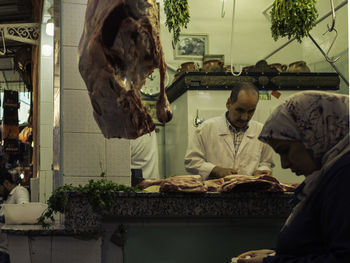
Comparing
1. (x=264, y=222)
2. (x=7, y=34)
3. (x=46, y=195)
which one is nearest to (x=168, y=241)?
(x=264, y=222)

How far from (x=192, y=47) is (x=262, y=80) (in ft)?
6.90

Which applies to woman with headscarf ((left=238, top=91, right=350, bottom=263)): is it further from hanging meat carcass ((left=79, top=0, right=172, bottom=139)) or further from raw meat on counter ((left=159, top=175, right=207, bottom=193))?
raw meat on counter ((left=159, top=175, right=207, bottom=193))

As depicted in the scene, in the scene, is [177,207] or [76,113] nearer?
[177,207]

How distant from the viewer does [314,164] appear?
1.88m

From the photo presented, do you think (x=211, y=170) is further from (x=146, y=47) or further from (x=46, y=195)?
(x=46, y=195)

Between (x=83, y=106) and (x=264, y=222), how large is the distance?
156 centimetres

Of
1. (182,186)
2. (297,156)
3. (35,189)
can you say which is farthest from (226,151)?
(35,189)

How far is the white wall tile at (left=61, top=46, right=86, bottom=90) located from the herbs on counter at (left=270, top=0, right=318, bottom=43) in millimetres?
2053

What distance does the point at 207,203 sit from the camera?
311cm

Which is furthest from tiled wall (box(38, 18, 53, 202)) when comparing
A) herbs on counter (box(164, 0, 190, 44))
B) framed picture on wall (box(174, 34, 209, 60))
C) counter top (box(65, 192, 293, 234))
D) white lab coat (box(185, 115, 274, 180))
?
counter top (box(65, 192, 293, 234))

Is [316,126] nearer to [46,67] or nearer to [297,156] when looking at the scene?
[297,156]

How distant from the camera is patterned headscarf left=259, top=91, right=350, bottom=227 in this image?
1.78 meters

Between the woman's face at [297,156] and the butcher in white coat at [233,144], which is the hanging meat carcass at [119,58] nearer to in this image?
the woman's face at [297,156]

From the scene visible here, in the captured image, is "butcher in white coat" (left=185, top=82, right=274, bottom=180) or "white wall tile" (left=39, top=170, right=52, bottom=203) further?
"white wall tile" (left=39, top=170, right=52, bottom=203)
